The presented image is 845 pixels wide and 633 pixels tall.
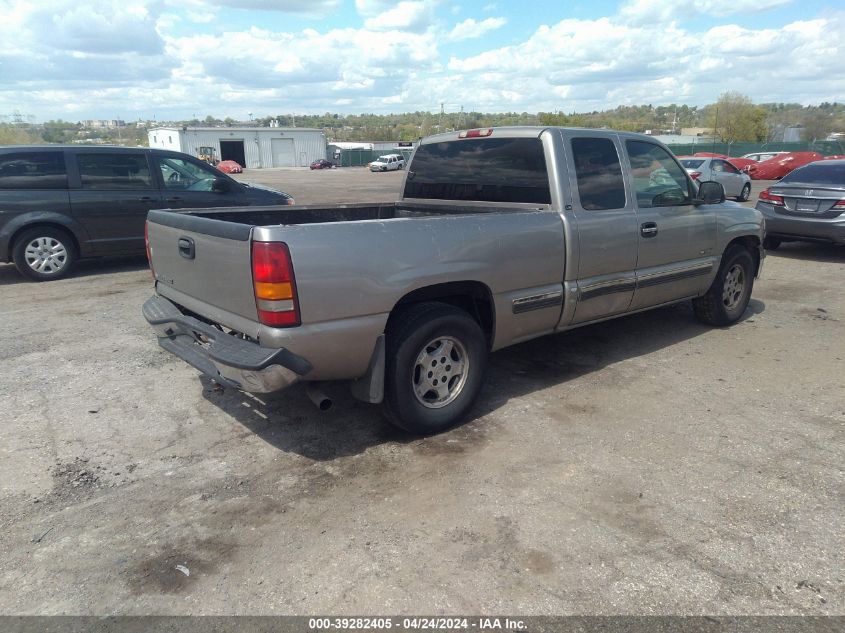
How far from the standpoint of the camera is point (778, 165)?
29891mm

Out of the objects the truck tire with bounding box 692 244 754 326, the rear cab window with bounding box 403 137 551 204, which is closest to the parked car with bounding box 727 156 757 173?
the truck tire with bounding box 692 244 754 326

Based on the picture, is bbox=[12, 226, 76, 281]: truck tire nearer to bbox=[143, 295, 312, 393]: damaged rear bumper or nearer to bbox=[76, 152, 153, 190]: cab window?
bbox=[76, 152, 153, 190]: cab window

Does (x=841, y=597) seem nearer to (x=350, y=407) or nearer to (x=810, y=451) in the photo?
(x=810, y=451)

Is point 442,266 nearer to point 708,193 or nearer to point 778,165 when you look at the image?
point 708,193

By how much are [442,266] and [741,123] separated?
3119 inches

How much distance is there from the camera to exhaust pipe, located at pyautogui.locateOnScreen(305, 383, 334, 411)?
11.1 ft

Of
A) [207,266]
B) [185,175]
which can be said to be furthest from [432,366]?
[185,175]

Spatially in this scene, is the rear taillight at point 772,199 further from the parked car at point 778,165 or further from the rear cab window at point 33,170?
the parked car at point 778,165

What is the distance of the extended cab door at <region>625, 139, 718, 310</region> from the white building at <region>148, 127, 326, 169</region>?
66.1 meters

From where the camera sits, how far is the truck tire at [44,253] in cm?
802

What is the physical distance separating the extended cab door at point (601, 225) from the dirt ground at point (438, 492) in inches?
26.5

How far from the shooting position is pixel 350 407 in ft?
14.6

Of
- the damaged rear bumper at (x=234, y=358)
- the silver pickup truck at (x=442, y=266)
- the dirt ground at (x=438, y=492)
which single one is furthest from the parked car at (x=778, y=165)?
the damaged rear bumper at (x=234, y=358)

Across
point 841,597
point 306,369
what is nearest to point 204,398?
point 306,369
